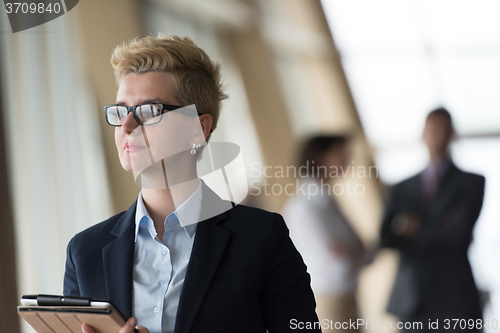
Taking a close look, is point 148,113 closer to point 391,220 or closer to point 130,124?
point 130,124

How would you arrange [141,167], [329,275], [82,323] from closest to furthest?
[82,323], [141,167], [329,275]

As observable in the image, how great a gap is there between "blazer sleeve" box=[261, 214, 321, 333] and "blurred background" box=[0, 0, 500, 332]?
787 mm

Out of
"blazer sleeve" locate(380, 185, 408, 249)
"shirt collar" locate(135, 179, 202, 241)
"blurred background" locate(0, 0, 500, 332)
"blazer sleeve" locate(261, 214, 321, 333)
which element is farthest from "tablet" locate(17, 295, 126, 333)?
"blazer sleeve" locate(380, 185, 408, 249)

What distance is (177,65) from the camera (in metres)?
1.13

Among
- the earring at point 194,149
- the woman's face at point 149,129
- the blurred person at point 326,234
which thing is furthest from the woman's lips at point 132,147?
the blurred person at point 326,234

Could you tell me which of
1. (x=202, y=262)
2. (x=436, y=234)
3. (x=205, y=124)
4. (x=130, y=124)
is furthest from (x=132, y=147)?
(x=436, y=234)

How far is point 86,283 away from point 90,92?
3.48 feet

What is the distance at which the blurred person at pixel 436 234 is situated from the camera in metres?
1.86

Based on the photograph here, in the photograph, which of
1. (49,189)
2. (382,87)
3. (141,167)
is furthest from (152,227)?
(382,87)

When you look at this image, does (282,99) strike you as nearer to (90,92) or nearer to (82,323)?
(90,92)

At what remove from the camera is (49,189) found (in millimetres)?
1937

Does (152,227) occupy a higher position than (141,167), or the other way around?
(141,167)

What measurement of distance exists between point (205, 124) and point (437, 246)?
119 centimetres

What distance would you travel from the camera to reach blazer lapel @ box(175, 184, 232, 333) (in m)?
1.02
